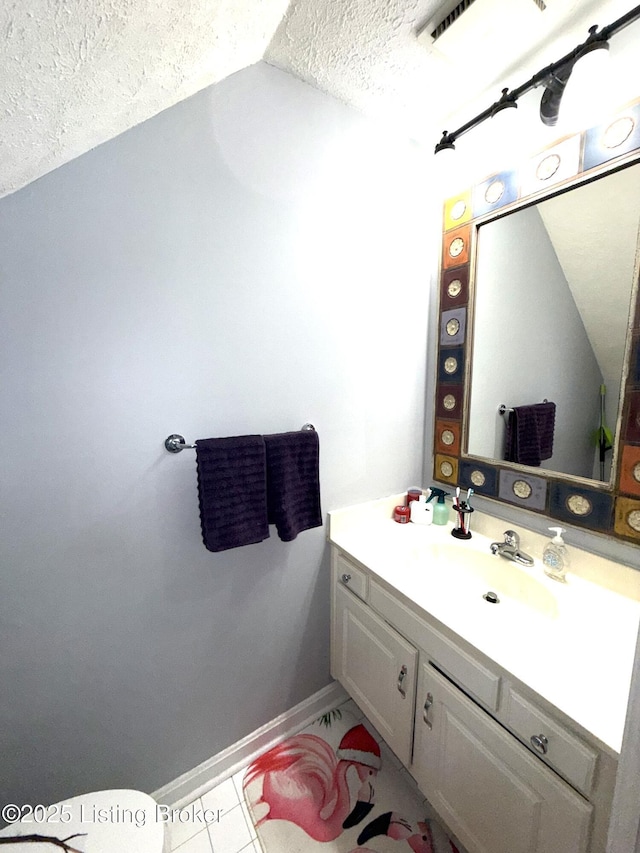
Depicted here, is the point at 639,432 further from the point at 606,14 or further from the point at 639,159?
the point at 606,14

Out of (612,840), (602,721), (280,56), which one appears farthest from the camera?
(280,56)

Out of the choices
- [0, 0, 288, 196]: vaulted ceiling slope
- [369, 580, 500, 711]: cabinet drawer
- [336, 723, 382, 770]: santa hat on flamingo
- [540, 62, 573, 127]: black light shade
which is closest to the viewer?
[0, 0, 288, 196]: vaulted ceiling slope

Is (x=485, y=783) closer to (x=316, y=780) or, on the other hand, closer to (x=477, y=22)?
(x=316, y=780)

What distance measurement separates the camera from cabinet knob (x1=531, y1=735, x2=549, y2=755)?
0.69 m

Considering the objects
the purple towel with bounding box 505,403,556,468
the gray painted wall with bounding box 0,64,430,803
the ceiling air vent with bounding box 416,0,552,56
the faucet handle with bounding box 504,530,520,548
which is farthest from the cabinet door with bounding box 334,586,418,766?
the ceiling air vent with bounding box 416,0,552,56

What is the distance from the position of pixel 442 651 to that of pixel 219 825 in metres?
1.02

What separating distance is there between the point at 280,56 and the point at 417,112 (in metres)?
0.52

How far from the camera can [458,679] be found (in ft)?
2.86

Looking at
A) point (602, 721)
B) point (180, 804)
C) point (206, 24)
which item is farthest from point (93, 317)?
point (180, 804)

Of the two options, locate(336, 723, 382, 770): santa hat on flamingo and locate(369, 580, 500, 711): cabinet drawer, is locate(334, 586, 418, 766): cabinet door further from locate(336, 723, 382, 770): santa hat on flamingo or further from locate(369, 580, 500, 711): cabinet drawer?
locate(336, 723, 382, 770): santa hat on flamingo

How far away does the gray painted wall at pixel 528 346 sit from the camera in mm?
1054

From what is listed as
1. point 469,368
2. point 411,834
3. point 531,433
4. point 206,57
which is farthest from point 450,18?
point 411,834

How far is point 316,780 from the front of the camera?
124cm

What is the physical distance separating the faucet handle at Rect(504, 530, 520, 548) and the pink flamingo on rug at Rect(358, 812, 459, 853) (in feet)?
3.14
